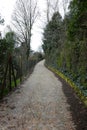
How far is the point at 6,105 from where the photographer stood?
809 cm

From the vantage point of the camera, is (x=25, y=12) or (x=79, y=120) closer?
(x=79, y=120)

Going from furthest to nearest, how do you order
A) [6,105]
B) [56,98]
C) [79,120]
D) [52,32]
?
1. [52,32]
2. [56,98]
3. [6,105]
4. [79,120]

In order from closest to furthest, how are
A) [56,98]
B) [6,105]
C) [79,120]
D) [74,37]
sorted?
[79,120]
[6,105]
[56,98]
[74,37]

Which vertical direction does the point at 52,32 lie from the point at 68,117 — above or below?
above

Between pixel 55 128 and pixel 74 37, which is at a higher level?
pixel 74 37

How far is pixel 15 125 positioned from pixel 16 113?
118 centimetres

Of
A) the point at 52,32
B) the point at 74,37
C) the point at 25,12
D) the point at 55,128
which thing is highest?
the point at 25,12

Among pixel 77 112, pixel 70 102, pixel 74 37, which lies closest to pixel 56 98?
pixel 70 102

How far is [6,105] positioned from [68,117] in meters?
2.64

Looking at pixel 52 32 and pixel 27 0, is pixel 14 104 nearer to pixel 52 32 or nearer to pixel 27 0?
pixel 52 32

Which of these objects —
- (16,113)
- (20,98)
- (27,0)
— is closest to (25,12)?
(27,0)

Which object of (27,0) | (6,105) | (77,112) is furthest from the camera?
(27,0)

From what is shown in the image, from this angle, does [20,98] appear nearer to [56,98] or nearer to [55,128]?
[56,98]

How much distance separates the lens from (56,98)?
367 inches
